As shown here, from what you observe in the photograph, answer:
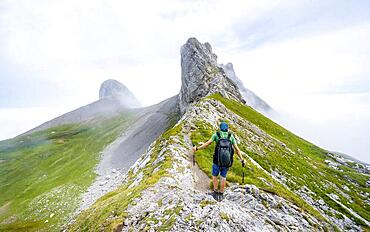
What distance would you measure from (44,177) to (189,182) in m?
110

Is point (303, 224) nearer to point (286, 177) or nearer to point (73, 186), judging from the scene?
point (286, 177)

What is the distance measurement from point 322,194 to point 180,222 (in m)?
39.3

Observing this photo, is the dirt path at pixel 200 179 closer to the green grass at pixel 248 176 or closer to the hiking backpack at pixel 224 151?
the green grass at pixel 248 176

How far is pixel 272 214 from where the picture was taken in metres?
21.1

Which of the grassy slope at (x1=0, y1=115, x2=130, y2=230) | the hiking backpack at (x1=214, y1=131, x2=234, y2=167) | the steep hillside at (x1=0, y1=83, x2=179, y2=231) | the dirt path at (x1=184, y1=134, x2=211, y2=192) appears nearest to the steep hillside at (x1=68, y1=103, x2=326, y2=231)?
the dirt path at (x1=184, y1=134, x2=211, y2=192)

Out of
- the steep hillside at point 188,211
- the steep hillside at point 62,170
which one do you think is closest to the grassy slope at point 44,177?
the steep hillside at point 62,170

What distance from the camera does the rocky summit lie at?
64.8 feet

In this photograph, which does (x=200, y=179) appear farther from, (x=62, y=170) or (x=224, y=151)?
(x=62, y=170)

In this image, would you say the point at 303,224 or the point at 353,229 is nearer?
the point at 303,224

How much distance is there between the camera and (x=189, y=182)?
27.0 m

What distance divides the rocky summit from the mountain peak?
0.47 meters

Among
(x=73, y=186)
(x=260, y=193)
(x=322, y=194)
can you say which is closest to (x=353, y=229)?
(x=322, y=194)

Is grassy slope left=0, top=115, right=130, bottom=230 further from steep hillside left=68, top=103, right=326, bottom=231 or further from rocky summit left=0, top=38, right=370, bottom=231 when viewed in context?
steep hillside left=68, top=103, right=326, bottom=231

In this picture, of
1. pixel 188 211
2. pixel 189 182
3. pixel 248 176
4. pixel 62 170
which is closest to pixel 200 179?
pixel 189 182
